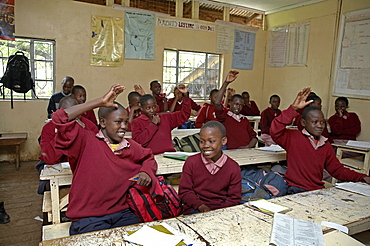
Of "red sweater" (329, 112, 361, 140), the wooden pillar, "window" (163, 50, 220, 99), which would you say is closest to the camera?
"red sweater" (329, 112, 361, 140)

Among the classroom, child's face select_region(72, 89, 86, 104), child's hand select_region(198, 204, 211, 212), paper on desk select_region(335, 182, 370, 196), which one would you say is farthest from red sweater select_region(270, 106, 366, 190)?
the classroom

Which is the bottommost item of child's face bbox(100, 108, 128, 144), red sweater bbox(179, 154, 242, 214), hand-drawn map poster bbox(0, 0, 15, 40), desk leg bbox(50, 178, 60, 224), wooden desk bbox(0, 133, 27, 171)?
wooden desk bbox(0, 133, 27, 171)

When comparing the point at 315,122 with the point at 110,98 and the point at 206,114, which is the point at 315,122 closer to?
the point at 110,98

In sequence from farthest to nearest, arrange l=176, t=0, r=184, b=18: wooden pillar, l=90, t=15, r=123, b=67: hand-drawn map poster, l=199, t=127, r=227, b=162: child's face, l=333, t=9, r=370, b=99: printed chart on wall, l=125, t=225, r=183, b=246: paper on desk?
l=176, t=0, r=184, b=18: wooden pillar
l=90, t=15, r=123, b=67: hand-drawn map poster
l=333, t=9, r=370, b=99: printed chart on wall
l=199, t=127, r=227, b=162: child's face
l=125, t=225, r=183, b=246: paper on desk

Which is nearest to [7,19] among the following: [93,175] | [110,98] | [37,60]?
[37,60]

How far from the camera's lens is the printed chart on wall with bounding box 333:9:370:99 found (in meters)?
5.59

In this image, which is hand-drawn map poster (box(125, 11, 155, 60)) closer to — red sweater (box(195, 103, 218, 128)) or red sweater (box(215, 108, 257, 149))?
red sweater (box(195, 103, 218, 128))

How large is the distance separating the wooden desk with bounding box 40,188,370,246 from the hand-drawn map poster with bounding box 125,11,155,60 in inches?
195

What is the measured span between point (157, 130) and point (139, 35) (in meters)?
3.53

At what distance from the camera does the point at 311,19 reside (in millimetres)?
6664

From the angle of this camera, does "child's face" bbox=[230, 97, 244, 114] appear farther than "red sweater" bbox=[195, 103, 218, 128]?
No

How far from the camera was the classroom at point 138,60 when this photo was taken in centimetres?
541

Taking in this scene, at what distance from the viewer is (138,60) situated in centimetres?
632

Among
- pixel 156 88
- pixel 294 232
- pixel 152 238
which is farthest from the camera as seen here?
pixel 156 88
